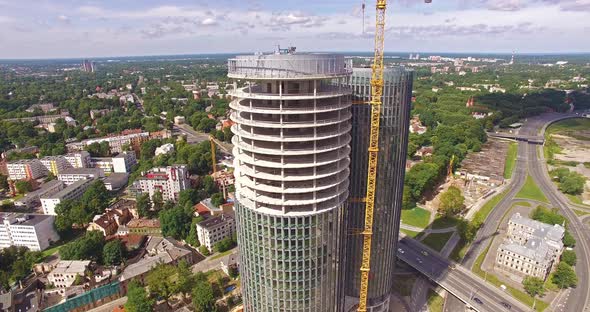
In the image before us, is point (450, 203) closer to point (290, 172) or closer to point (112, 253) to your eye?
point (290, 172)

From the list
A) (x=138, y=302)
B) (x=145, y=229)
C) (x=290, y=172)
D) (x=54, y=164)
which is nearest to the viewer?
(x=290, y=172)

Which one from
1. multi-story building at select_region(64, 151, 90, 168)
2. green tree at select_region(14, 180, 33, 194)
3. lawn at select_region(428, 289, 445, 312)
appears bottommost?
lawn at select_region(428, 289, 445, 312)

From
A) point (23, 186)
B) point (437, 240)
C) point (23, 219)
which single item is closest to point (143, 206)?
point (23, 219)

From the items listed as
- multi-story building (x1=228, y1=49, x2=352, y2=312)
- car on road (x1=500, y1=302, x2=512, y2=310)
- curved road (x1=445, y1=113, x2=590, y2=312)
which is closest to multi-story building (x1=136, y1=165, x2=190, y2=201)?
multi-story building (x1=228, y1=49, x2=352, y2=312)

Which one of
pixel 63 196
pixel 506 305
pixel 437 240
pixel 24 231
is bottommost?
pixel 506 305

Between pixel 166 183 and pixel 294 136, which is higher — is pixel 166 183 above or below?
below

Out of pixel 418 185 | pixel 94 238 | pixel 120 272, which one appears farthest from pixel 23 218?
pixel 418 185

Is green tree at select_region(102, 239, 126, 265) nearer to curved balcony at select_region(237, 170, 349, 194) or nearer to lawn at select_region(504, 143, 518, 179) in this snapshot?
curved balcony at select_region(237, 170, 349, 194)

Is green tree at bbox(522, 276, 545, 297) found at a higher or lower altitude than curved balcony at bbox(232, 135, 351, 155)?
lower

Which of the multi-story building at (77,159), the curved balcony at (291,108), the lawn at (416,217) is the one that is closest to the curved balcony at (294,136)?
the curved balcony at (291,108)
